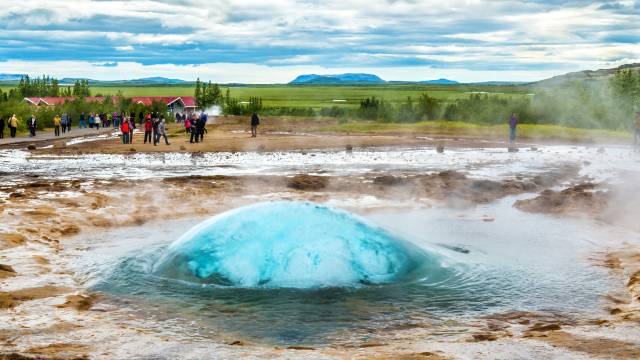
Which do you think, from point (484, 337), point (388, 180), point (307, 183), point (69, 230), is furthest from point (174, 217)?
point (484, 337)

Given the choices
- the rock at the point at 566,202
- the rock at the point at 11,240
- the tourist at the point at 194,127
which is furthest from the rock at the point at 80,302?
the tourist at the point at 194,127

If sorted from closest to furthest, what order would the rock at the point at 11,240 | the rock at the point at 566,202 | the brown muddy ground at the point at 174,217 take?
the brown muddy ground at the point at 174,217 → the rock at the point at 11,240 → the rock at the point at 566,202

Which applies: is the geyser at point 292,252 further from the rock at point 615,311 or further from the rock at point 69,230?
the rock at point 69,230

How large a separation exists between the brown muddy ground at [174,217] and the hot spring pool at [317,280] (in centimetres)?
37

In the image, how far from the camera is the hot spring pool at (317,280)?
23.4ft

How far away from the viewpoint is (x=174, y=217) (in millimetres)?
13500

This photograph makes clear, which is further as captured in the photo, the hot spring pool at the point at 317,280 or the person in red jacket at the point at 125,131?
the person in red jacket at the point at 125,131

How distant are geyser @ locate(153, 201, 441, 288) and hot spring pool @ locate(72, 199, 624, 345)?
1 cm

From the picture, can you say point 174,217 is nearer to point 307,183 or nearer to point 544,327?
point 307,183

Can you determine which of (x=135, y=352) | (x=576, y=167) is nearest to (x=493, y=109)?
(x=576, y=167)

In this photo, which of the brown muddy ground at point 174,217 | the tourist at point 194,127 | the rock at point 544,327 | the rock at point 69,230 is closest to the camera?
the brown muddy ground at point 174,217

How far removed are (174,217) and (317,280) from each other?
6009 millimetres

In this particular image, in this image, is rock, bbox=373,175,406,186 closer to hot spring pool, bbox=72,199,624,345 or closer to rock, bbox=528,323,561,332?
hot spring pool, bbox=72,199,624,345

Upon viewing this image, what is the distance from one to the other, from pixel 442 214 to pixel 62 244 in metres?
6.66
